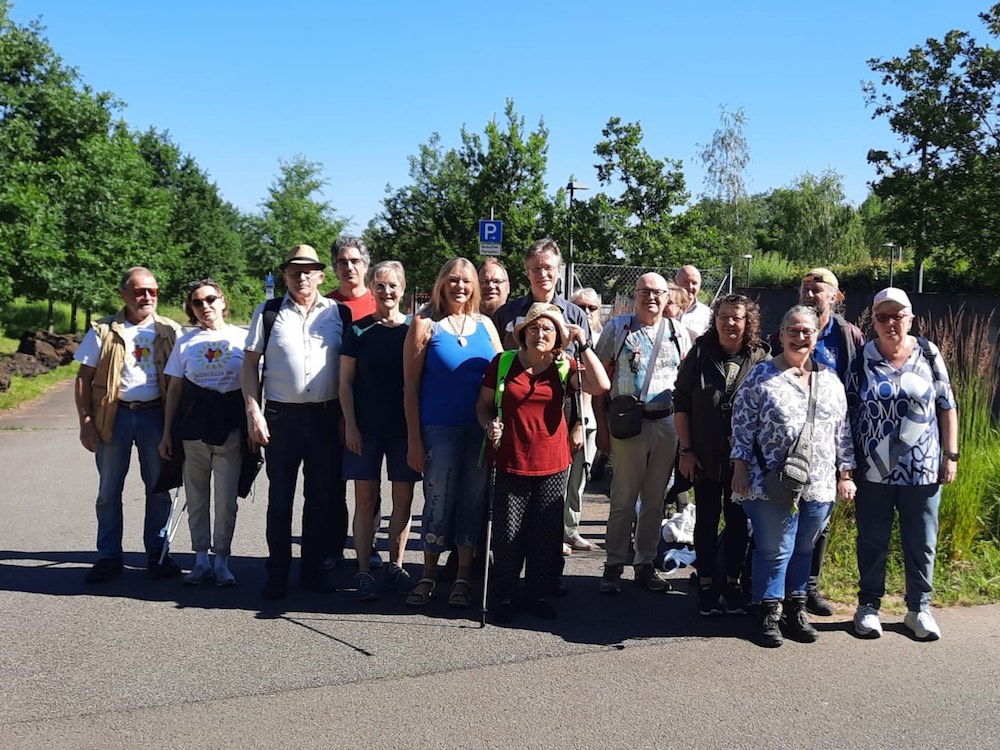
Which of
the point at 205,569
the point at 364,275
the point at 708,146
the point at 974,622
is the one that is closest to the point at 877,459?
the point at 974,622

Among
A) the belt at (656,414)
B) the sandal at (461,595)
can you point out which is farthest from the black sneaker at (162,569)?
the belt at (656,414)

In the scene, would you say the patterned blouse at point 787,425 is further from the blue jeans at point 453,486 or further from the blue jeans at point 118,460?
the blue jeans at point 118,460

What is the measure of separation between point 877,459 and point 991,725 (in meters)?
1.38

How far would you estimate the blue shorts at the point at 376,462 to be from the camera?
5074mm

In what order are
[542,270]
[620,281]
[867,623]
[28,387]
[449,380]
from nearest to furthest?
[867,623], [449,380], [542,270], [28,387], [620,281]

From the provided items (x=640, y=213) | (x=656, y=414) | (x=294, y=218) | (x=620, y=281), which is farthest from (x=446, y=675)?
(x=294, y=218)

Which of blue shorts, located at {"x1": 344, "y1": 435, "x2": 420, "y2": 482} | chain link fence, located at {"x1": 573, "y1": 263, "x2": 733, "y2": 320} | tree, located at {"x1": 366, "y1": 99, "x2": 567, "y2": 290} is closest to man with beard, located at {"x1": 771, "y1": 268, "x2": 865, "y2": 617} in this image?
blue shorts, located at {"x1": 344, "y1": 435, "x2": 420, "y2": 482}

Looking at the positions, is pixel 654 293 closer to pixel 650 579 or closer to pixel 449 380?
pixel 449 380

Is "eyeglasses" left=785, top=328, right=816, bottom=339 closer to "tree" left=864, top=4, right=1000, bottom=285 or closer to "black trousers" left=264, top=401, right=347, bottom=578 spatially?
Result: "black trousers" left=264, top=401, right=347, bottom=578

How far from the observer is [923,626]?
4570 mm

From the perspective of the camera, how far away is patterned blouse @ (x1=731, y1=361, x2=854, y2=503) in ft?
14.3

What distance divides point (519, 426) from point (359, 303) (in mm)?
1558

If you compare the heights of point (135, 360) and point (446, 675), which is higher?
point (135, 360)

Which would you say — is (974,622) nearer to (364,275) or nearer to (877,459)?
(877,459)
